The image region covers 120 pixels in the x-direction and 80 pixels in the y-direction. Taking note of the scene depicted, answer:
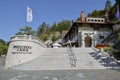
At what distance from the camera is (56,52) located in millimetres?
36438

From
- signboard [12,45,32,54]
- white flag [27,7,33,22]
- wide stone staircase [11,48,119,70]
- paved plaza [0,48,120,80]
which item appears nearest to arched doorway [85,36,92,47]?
wide stone staircase [11,48,119,70]

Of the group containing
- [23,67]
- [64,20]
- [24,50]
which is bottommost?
[23,67]

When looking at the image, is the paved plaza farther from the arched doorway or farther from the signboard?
the arched doorway

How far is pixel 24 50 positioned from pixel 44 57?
9.35 feet

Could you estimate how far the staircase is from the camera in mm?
28019

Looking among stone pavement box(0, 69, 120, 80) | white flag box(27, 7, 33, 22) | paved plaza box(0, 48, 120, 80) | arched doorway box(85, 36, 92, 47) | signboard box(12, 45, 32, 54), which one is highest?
white flag box(27, 7, 33, 22)

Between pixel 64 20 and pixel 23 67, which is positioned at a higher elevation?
pixel 64 20

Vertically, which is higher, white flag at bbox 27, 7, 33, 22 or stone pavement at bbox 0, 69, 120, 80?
white flag at bbox 27, 7, 33, 22

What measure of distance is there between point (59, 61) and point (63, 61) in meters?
0.49

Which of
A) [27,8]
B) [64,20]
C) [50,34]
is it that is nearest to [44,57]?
[27,8]

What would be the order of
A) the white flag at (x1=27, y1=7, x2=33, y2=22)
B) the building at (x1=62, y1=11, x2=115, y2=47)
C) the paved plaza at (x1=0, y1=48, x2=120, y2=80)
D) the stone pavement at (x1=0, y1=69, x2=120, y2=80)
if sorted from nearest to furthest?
the stone pavement at (x1=0, y1=69, x2=120, y2=80), the paved plaza at (x1=0, y1=48, x2=120, y2=80), the white flag at (x1=27, y1=7, x2=33, y2=22), the building at (x1=62, y1=11, x2=115, y2=47)

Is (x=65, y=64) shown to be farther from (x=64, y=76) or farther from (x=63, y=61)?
(x=64, y=76)

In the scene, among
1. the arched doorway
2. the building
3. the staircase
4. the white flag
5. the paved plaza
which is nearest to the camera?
the paved plaza

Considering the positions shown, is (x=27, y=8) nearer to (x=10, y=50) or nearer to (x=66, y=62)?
(x=10, y=50)
